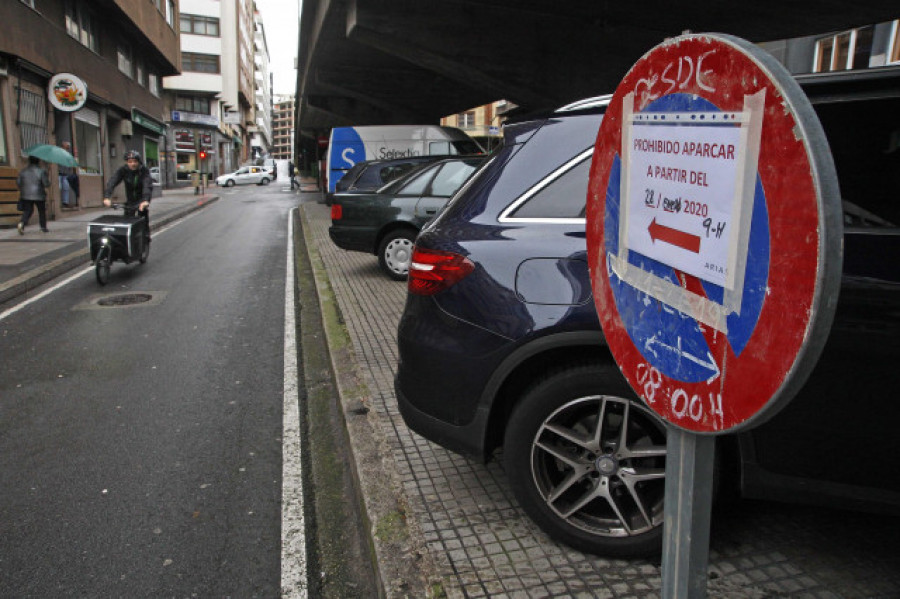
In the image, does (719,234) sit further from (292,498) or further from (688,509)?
(292,498)

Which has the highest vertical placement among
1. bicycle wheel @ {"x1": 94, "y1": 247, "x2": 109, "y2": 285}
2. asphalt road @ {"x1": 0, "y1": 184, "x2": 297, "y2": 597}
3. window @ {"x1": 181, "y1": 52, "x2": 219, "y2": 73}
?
window @ {"x1": 181, "y1": 52, "x2": 219, "y2": 73}

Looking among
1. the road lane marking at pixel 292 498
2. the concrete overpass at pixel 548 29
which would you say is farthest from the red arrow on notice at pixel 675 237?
the concrete overpass at pixel 548 29

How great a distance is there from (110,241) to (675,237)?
404 inches

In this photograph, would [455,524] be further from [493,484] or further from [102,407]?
[102,407]

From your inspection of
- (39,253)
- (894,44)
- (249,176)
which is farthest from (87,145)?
(249,176)

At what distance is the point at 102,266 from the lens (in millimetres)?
10102

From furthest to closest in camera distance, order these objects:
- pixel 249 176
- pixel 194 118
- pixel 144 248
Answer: pixel 194 118 → pixel 249 176 → pixel 144 248

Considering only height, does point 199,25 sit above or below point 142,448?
above

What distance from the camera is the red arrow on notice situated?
1330mm

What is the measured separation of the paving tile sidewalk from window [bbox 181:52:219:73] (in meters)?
65.8

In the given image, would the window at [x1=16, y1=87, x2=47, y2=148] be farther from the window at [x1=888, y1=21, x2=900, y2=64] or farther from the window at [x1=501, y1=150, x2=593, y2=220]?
the window at [x1=888, y1=21, x2=900, y2=64]

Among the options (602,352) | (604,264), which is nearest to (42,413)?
(602,352)

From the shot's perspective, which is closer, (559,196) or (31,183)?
(559,196)

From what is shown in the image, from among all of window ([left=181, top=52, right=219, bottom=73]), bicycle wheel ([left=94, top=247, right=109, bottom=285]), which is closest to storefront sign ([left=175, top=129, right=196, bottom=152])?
window ([left=181, top=52, right=219, bottom=73])
